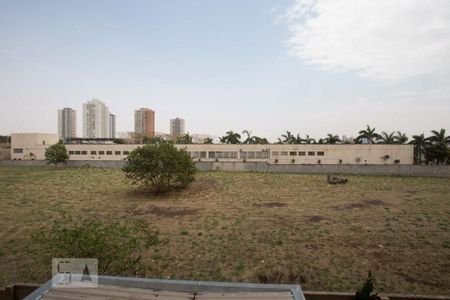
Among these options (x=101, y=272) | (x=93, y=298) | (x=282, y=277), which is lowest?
(x=282, y=277)

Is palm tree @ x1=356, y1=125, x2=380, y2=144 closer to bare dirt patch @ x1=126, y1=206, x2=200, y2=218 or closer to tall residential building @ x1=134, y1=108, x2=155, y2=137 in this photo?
bare dirt patch @ x1=126, y1=206, x2=200, y2=218

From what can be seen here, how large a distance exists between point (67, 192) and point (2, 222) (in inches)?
353

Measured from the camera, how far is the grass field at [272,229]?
10.8 metres

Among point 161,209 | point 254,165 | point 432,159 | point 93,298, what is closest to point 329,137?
point 432,159

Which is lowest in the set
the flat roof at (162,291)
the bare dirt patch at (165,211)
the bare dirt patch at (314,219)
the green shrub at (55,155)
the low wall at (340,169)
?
the bare dirt patch at (165,211)

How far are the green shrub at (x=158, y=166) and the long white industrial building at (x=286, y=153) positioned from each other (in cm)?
2276

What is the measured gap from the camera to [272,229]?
618 inches

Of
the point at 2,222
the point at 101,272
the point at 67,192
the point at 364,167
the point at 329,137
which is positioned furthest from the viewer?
the point at 329,137

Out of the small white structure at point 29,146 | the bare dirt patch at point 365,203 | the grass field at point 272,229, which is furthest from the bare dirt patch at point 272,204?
the small white structure at point 29,146

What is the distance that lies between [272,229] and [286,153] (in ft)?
118

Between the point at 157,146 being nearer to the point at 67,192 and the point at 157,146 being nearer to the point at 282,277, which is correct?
the point at 67,192

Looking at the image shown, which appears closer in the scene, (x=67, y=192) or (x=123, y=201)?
(x=123, y=201)

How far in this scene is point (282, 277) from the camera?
10547 millimetres

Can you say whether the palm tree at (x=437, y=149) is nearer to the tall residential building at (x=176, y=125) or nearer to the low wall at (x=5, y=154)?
the low wall at (x=5, y=154)
